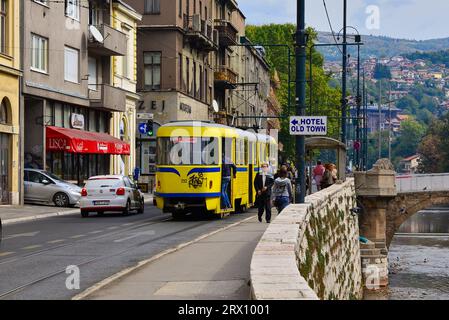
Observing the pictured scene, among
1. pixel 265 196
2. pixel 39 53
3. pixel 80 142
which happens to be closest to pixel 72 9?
pixel 39 53

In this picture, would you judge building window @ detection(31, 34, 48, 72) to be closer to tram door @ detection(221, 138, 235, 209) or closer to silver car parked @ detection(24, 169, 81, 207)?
silver car parked @ detection(24, 169, 81, 207)

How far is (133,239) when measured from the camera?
22062 millimetres

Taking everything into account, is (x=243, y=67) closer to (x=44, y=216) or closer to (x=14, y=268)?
(x=44, y=216)

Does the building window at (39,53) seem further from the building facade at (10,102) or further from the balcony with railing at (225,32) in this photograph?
the balcony with railing at (225,32)

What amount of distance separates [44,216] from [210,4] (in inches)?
1558

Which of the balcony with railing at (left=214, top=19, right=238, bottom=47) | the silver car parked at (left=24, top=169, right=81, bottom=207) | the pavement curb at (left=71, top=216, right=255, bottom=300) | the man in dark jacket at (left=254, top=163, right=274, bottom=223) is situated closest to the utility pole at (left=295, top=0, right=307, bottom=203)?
the pavement curb at (left=71, top=216, right=255, bottom=300)

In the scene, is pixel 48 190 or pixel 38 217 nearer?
pixel 38 217

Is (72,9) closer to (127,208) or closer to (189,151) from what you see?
(127,208)

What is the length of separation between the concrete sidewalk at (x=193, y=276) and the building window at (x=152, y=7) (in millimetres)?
41634

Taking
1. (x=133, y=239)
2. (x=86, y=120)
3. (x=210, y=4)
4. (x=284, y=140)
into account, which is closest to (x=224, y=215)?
(x=133, y=239)

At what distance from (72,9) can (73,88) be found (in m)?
3.64

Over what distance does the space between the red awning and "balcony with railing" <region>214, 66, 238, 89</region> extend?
23729mm

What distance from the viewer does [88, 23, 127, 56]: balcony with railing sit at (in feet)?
151

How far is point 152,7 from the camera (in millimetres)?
60219
